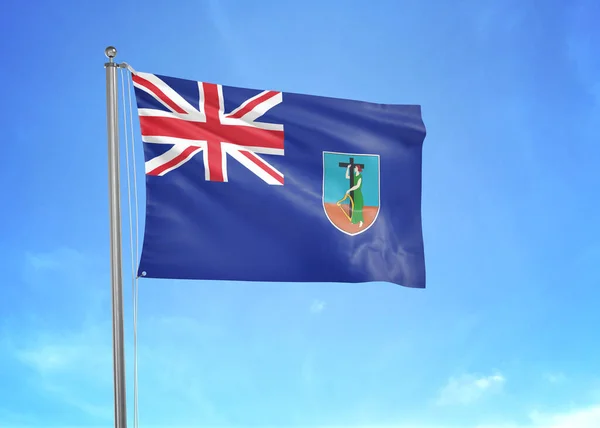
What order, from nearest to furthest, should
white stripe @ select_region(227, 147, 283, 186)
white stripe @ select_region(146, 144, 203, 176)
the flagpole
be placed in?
1. the flagpole
2. white stripe @ select_region(146, 144, 203, 176)
3. white stripe @ select_region(227, 147, 283, 186)

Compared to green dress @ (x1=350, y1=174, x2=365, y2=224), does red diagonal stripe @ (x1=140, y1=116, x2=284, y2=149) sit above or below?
above

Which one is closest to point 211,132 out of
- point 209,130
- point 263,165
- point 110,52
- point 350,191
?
point 209,130

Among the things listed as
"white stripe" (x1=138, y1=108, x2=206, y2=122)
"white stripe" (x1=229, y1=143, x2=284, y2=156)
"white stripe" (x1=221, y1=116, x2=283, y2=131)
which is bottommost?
"white stripe" (x1=229, y1=143, x2=284, y2=156)

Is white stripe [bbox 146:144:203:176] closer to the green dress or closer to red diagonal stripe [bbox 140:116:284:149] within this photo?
red diagonal stripe [bbox 140:116:284:149]

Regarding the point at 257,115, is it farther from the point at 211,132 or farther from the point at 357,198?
the point at 357,198

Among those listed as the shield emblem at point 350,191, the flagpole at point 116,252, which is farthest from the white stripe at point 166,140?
the shield emblem at point 350,191

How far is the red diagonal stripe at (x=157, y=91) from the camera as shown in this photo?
160 inches

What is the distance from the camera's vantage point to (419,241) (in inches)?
190

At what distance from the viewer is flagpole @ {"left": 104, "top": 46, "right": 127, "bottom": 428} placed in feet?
11.5

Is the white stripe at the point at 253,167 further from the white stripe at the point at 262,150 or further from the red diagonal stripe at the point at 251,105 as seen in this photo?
the red diagonal stripe at the point at 251,105

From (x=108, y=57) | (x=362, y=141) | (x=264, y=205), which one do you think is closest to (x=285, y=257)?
(x=264, y=205)

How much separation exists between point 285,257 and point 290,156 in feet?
1.97

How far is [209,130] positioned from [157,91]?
1.15 feet

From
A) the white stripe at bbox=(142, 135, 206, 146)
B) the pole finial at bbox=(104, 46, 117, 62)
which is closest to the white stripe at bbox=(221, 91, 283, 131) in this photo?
the white stripe at bbox=(142, 135, 206, 146)
